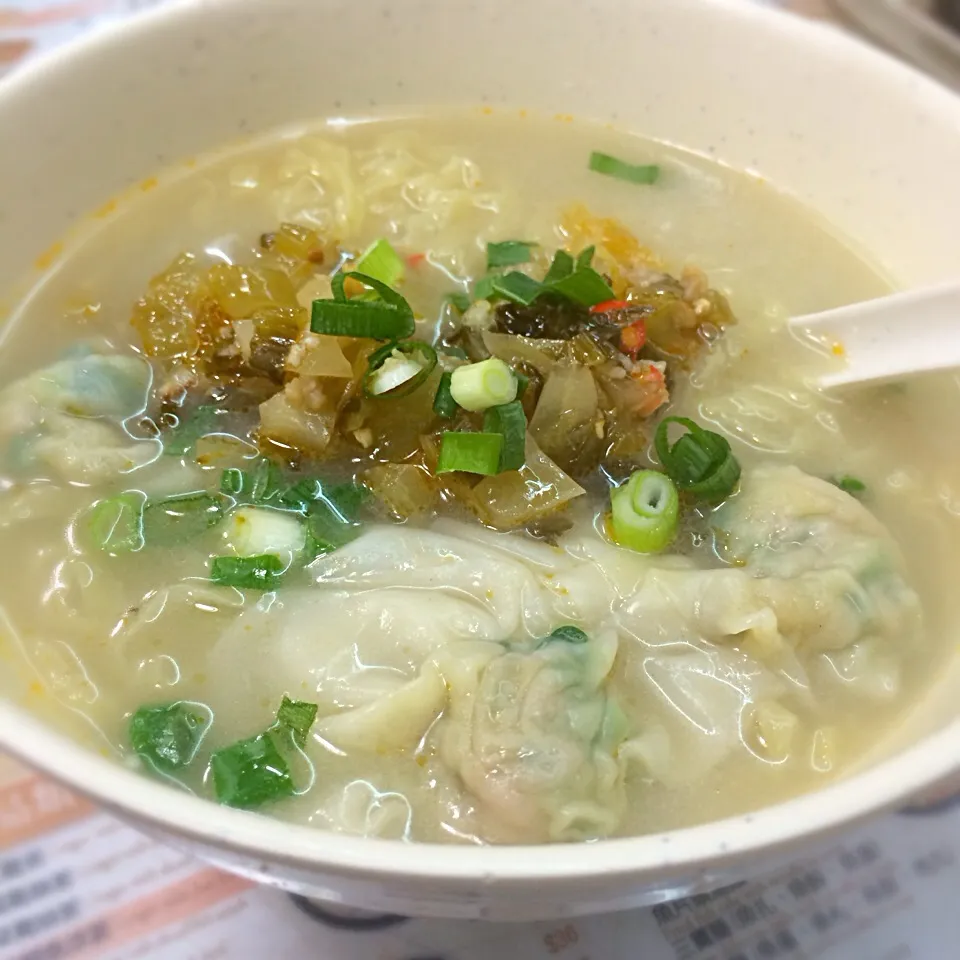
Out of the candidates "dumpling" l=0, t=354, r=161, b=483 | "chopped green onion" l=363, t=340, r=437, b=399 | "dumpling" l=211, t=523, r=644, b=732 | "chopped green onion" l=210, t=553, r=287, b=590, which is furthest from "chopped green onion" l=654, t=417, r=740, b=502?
"dumpling" l=0, t=354, r=161, b=483

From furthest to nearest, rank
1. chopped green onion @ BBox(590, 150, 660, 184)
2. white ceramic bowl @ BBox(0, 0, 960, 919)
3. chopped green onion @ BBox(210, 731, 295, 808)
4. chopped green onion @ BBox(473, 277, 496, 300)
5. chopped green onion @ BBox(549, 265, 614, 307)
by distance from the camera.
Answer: chopped green onion @ BBox(590, 150, 660, 184), white ceramic bowl @ BBox(0, 0, 960, 919), chopped green onion @ BBox(473, 277, 496, 300), chopped green onion @ BBox(549, 265, 614, 307), chopped green onion @ BBox(210, 731, 295, 808)

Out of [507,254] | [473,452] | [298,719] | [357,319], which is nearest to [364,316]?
[357,319]

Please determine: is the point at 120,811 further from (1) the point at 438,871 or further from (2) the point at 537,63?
(2) the point at 537,63

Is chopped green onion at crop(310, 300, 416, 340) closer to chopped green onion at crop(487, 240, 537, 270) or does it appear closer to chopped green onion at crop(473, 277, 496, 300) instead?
chopped green onion at crop(473, 277, 496, 300)

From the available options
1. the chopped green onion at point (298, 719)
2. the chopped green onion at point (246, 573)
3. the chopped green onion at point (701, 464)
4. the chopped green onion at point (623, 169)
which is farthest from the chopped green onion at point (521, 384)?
the chopped green onion at point (623, 169)

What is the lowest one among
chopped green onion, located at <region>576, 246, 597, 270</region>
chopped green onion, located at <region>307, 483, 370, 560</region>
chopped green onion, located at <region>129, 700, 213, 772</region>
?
chopped green onion, located at <region>129, 700, 213, 772</region>

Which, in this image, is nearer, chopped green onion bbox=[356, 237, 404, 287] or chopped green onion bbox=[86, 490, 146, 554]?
chopped green onion bbox=[86, 490, 146, 554]

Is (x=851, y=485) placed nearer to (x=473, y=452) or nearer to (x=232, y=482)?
(x=473, y=452)

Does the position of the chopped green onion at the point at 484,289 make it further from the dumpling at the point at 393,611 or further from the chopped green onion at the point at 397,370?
the dumpling at the point at 393,611
